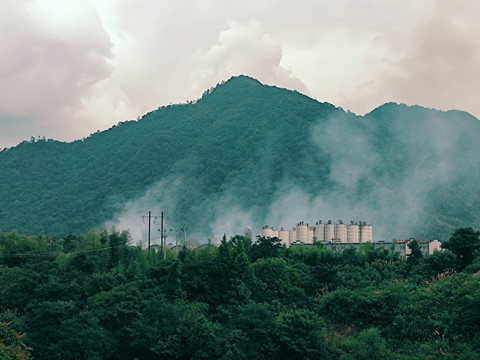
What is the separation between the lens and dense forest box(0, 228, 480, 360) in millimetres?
29016

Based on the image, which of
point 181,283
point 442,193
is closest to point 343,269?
point 181,283

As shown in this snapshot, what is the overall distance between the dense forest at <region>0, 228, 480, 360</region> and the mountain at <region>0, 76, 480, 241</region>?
5513 centimetres

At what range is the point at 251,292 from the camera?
37656 millimetres

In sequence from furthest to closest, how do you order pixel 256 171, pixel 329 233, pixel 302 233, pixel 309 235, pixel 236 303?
pixel 256 171 → pixel 309 235 → pixel 302 233 → pixel 329 233 → pixel 236 303

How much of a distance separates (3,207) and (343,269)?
84.8 metres

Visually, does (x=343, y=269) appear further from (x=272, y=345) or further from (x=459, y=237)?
(x=272, y=345)

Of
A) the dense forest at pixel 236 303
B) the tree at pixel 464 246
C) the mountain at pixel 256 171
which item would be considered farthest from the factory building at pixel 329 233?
the tree at pixel 464 246

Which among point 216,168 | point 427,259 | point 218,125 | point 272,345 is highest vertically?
point 218,125

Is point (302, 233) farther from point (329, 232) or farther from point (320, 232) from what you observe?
point (329, 232)

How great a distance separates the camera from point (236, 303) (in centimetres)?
3594

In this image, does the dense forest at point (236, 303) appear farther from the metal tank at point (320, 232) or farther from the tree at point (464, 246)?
the metal tank at point (320, 232)

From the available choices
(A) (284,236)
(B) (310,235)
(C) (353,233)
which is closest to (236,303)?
(C) (353,233)

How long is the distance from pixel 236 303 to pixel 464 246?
14.4 metres

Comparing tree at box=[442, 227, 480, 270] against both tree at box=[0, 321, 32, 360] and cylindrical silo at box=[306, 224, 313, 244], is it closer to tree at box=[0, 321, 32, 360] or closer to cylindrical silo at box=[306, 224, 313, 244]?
tree at box=[0, 321, 32, 360]
